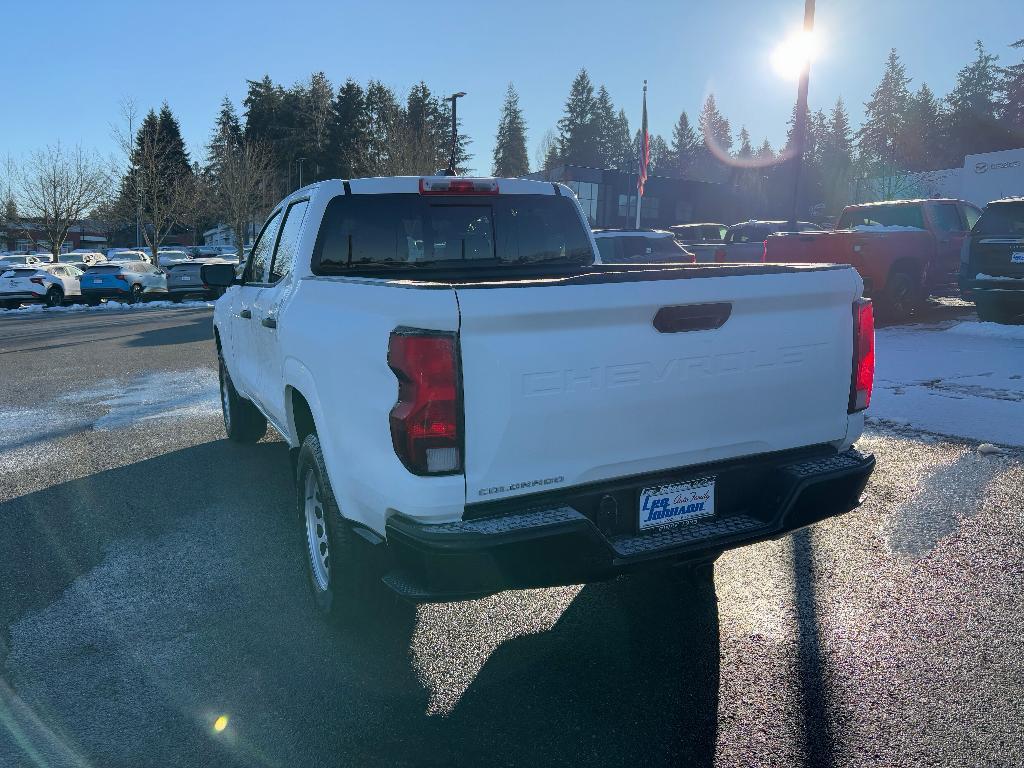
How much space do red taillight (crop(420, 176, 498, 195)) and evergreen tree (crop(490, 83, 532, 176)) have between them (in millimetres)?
96207

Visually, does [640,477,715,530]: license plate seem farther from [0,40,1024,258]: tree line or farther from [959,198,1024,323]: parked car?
[0,40,1024,258]: tree line

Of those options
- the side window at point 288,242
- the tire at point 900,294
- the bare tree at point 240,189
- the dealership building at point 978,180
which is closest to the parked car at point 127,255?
the bare tree at point 240,189

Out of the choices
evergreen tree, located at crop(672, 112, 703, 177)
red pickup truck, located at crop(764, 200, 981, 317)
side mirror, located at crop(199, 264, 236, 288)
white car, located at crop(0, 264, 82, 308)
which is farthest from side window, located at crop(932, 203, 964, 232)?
evergreen tree, located at crop(672, 112, 703, 177)

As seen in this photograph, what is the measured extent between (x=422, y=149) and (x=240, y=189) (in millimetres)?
13346

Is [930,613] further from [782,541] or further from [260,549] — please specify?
[260,549]

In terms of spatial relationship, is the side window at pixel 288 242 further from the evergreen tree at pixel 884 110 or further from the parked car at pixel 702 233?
the evergreen tree at pixel 884 110

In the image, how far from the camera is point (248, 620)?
12.3 feet

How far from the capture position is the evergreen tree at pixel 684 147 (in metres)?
124

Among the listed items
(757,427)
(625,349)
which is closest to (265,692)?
(625,349)

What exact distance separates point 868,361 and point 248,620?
3054 mm

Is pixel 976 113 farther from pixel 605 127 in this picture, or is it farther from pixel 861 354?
pixel 861 354

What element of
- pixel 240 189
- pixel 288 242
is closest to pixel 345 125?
pixel 240 189

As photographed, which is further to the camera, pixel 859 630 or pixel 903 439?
pixel 903 439

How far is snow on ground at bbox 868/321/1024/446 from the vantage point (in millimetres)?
7227
